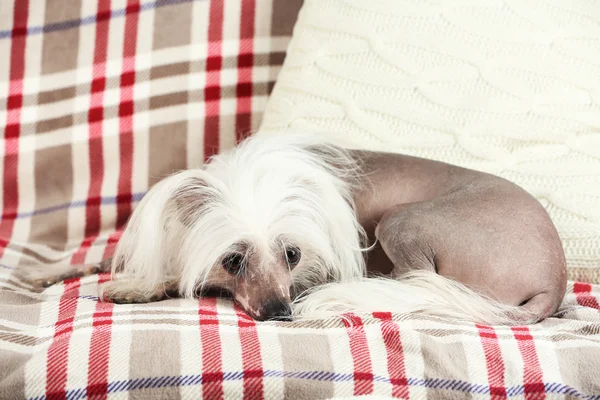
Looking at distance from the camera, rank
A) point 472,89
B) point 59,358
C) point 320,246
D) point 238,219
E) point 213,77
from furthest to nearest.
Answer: point 213,77
point 472,89
point 320,246
point 238,219
point 59,358

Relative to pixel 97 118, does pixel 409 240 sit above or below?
below

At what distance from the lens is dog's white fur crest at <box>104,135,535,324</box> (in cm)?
148

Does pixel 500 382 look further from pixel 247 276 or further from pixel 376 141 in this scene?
pixel 376 141

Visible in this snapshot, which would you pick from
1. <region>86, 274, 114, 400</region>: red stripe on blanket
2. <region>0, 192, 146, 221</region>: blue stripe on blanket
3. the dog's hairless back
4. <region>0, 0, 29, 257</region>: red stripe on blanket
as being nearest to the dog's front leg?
the dog's hairless back

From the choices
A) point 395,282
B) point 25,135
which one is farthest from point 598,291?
point 25,135

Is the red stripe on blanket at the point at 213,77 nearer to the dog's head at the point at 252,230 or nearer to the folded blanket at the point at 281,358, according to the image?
the dog's head at the point at 252,230

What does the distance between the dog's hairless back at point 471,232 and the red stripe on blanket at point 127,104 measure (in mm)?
859

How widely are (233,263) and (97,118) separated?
0.94 metres

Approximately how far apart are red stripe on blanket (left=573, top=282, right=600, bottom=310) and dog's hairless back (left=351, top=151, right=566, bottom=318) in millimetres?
89

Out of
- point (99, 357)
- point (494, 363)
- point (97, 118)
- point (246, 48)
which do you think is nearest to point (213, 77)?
point (246, 48)

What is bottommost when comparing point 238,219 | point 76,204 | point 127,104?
point 76,204

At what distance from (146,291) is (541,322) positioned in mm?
878

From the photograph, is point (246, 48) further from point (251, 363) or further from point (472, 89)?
point (251, 363)

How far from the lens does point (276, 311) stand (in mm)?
1473
